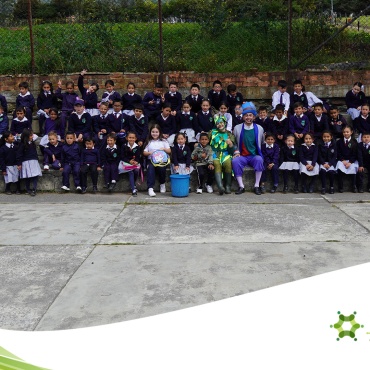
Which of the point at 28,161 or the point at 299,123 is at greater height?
the point at 299,123

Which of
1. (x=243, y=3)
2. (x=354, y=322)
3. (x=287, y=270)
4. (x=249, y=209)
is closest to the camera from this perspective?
(x=354, y=322)

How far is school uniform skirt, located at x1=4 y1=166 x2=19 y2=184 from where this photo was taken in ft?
29.4

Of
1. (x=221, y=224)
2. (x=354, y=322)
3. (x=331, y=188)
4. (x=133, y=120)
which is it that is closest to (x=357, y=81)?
(x=331, y=188)

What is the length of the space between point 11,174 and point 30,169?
0.32 meters

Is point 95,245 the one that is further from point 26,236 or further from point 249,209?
point 249,209

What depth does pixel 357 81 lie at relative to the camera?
10.8 metres

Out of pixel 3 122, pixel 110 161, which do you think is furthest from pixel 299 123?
pixel 3 122

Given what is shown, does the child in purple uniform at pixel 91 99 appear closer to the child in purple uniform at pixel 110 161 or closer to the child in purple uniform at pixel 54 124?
the child in purple uniform at pixel 54 124

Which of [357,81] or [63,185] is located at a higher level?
[357,81]

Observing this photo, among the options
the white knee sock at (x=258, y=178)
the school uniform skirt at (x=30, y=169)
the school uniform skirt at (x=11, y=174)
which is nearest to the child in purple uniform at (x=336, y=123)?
the white knee sock at (x=258, y=178)

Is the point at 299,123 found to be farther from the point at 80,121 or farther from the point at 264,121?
the point at 80,121

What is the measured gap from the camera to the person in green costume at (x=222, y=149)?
898 centimetres

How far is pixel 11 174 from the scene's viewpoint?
29.4ft

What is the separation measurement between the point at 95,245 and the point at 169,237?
2.64 feet
